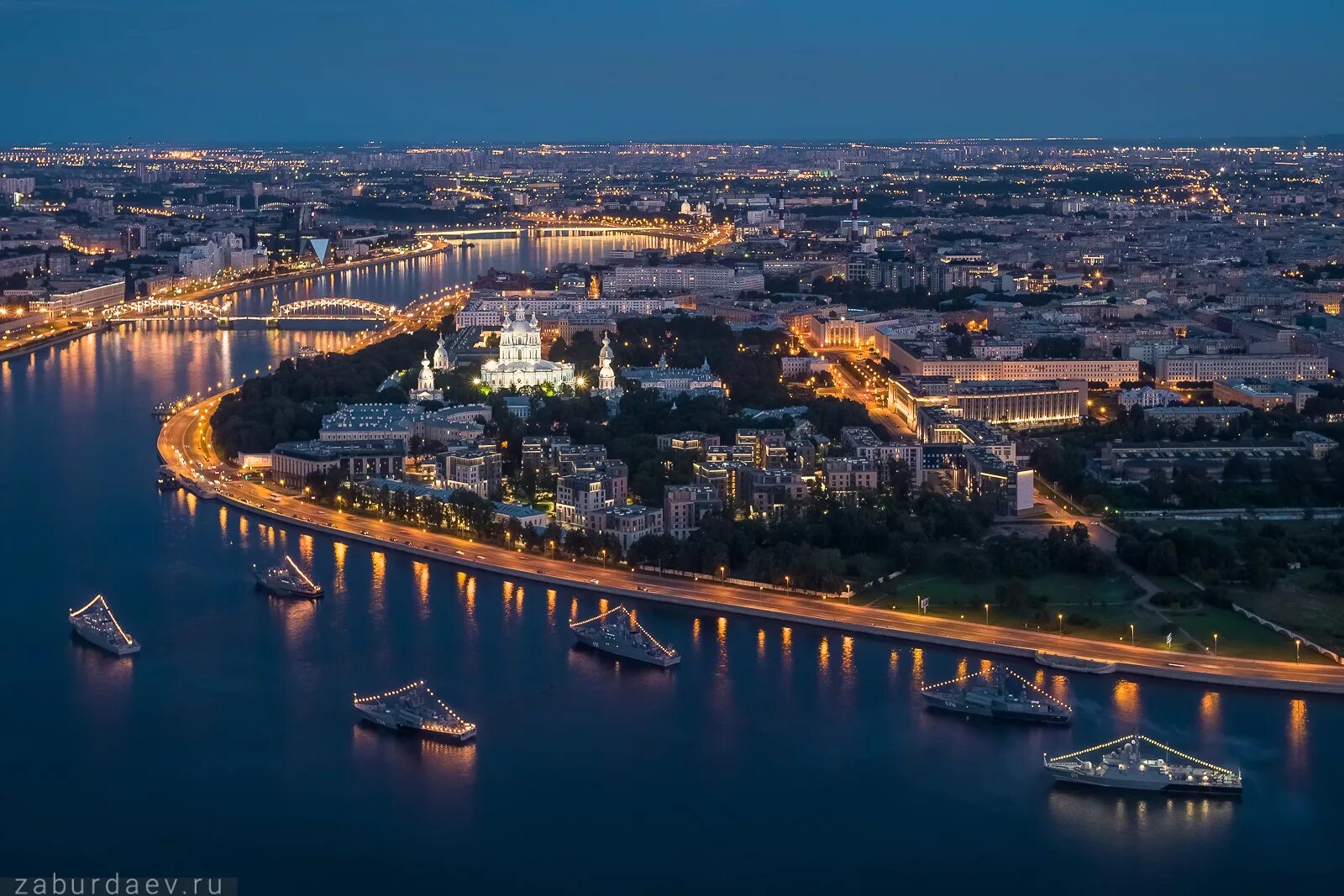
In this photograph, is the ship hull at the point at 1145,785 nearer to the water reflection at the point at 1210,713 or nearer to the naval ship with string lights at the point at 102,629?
the water reflection at the point at 1210,713

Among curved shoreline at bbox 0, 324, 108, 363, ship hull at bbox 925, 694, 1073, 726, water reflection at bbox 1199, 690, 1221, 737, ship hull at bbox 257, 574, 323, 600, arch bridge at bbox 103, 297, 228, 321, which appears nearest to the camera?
water reflection at bbox 1199, 690, 1221, 737

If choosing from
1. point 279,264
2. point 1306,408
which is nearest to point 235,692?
point 1306,408

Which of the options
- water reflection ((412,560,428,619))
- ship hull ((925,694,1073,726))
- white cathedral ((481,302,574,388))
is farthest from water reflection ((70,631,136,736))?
white cathedral ((481,302,574,388))

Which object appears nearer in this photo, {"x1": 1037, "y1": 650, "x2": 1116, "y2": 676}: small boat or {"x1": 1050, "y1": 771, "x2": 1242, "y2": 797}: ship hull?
{"x1": 1050, "y1": 771, "x2": 1242, "y2": 797}: ship hull

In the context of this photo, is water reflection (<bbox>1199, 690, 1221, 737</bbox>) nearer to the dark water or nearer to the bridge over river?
the dark water

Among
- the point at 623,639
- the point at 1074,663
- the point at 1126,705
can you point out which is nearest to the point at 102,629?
the point at 623,639
